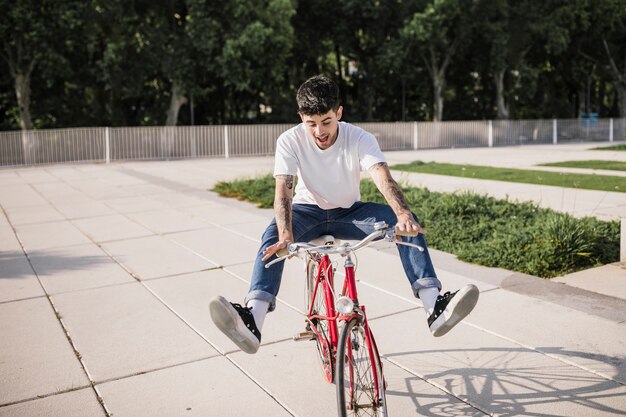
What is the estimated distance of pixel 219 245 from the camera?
7234mm

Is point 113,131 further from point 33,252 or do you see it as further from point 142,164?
point 33,252

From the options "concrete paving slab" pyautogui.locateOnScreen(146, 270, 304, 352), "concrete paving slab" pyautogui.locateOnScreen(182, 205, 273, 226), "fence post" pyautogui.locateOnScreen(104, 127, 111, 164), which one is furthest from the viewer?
"fence post" pyautogui.locateOnScreen(104, 127, 111, 164)

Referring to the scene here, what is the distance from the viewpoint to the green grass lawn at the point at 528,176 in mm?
11812

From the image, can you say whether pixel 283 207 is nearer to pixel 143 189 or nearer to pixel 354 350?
pixel 354 350

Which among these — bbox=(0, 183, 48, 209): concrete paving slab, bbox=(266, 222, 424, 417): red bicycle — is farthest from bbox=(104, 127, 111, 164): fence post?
bbox=(266, 222, 424, 417): red bicycle

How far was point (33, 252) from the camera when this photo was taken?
7.12m

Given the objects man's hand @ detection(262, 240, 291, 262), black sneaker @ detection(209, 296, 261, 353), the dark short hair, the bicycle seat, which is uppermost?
the dark short hair

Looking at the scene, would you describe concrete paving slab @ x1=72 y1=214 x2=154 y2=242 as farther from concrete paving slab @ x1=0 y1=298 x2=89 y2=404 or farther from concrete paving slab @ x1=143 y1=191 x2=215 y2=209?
concrete paving slab @ x1=0 y1=298 x2=89 y2=404

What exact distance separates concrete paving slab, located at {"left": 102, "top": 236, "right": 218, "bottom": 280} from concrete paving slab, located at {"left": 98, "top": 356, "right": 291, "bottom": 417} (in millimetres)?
2355

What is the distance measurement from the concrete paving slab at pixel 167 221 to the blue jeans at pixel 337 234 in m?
4.93

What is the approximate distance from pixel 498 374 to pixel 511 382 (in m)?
0.11

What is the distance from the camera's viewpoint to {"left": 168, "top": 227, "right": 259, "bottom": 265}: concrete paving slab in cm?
662

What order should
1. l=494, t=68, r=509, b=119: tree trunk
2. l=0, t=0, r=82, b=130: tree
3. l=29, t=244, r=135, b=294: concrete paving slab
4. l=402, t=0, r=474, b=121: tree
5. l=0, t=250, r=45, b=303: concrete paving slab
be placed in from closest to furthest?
l=0, t=250, r=45, b=303: concrete paving slab, l=29, t=244, r=135, b=294: concrete paving slab, l=0, t=0, r=82, b=130: tree, l=402, t=0, r=474, b=121: tree, l=494, t=68, r=509, b=119: tree trunk

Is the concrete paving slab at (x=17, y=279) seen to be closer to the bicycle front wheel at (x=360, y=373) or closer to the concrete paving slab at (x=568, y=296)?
the bicycle front wheel at (x=360, y=373)
